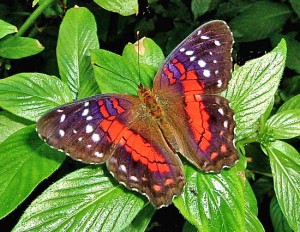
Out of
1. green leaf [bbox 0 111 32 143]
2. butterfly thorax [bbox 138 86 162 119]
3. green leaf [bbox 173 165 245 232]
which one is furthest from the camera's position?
green leaf [bbox 0 111 32 143]

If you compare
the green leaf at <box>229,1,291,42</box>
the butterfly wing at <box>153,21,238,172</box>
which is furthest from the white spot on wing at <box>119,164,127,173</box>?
the green leaf at <box>229,1,291,42</box>

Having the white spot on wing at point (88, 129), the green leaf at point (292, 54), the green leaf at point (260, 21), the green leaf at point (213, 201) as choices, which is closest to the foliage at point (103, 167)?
the green leaf at point (213, 201)

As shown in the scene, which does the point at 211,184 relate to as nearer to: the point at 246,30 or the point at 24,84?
the point at 24,84

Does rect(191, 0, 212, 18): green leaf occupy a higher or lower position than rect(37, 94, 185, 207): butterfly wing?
lower

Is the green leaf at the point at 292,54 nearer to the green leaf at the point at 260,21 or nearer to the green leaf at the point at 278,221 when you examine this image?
the green leaf at the point at 260,21

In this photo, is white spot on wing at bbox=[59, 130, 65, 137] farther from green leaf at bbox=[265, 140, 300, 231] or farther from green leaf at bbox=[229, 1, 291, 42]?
green leaf at bbox=[229, 1, 291, 42]

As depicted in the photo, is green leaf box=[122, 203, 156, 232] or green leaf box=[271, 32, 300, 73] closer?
green leaf box=[122, 203, 156, 232]

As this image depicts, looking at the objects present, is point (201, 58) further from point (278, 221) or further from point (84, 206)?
point (278, 221)
